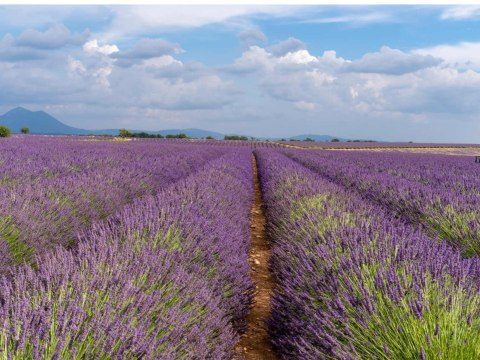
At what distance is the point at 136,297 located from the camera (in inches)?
72.3

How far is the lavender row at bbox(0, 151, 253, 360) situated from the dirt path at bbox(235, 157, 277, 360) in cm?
15

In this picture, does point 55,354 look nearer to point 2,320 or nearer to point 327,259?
point 2,320

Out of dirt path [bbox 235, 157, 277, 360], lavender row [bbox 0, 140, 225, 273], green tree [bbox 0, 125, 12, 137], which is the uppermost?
green tree [bbox 0, 125, 12, 137]

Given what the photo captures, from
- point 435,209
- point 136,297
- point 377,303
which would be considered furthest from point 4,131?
point 377,303

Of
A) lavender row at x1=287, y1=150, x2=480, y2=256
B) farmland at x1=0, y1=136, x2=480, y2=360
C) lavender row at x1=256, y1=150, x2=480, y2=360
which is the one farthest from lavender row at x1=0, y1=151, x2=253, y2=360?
lavender row at x1=287, y1=150, x2=480, y2=256

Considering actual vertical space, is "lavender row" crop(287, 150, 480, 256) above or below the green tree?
below

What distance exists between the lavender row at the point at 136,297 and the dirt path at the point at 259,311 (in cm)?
15

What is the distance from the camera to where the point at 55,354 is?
4.40ft

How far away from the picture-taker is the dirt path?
9.18 ft

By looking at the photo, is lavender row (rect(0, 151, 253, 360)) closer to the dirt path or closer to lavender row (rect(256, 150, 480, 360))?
the dirt path

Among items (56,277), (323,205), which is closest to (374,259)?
(56,277)

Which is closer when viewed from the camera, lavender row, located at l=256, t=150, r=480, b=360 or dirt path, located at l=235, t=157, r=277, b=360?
lavender row, located at l=256, t=150, r=480, b=360

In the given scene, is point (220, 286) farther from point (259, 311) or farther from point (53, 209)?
point (53, 209)

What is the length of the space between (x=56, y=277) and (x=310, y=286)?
138cm
